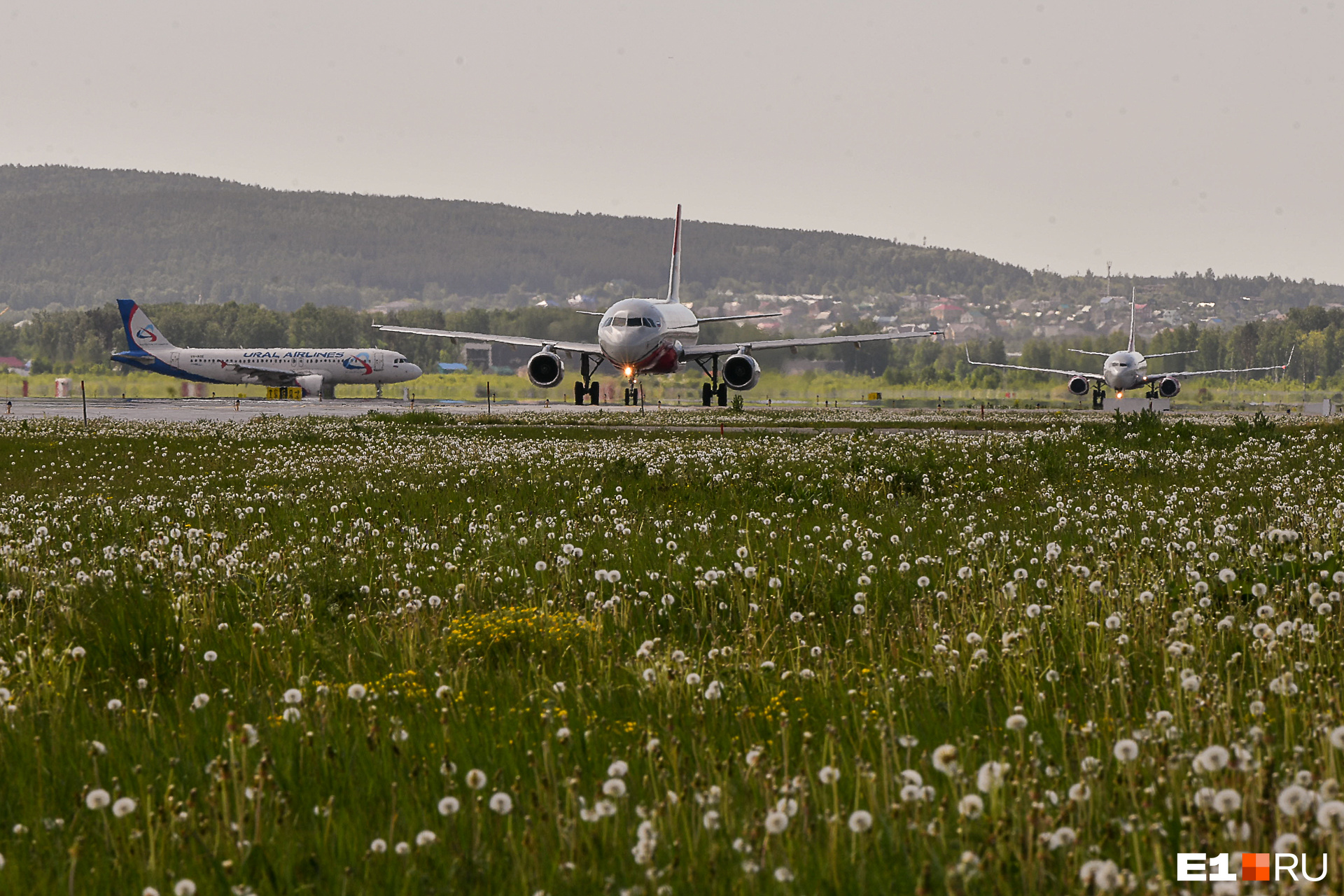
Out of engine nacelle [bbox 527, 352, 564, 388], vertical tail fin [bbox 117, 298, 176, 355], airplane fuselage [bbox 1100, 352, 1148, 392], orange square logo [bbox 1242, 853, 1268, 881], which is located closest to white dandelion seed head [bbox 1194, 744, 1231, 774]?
orange square logo [bbox 1242, 853, 1268, 881]

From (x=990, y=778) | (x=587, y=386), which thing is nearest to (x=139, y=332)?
(x=587, y=386)

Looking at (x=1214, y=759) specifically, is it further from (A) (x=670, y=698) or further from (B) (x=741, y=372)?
(B) (x=741, y=372)

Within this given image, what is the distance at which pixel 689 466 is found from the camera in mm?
17828

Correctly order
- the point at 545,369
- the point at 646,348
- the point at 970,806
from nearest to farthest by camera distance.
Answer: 1. the point at 970,806
2. the point at 646,348
3. the point at 545,369

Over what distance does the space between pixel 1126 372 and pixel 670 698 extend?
80.4m

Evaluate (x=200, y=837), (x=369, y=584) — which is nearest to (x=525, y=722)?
(x=200, y=837)

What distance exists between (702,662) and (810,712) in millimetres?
752

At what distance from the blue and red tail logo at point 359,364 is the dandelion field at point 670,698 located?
80850 millimetres

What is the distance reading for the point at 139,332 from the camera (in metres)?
98.2

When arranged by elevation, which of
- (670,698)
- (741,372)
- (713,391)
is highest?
(741,372)

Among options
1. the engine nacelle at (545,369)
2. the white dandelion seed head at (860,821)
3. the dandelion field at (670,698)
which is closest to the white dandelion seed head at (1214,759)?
the dandelion field at (670,698)

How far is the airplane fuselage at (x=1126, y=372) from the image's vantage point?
7850cm

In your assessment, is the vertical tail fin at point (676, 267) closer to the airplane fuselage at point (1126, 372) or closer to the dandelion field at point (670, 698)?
the airplane fuselage at point (1126, 372)

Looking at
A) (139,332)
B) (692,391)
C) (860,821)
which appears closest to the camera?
(860,821)
